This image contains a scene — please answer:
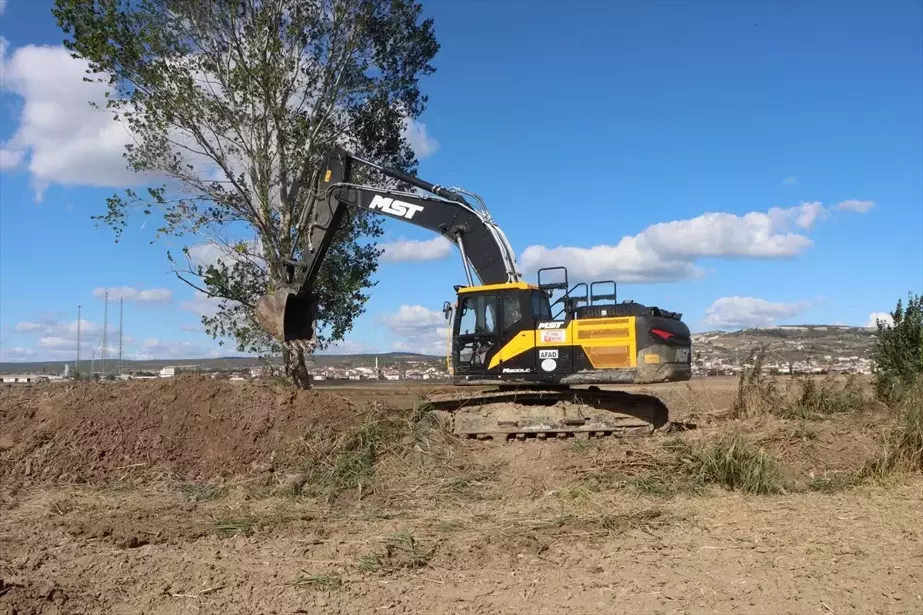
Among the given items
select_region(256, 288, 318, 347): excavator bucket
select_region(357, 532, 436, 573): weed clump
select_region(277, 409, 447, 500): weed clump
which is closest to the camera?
select_region(357, 532, 436, 573): weed clump

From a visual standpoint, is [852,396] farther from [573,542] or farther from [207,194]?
[207,194]

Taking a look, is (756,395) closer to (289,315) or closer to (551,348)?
(551,348)

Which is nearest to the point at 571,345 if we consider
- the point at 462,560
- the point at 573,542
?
the point at 573,542

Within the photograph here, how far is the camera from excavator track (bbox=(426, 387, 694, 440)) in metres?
12.1

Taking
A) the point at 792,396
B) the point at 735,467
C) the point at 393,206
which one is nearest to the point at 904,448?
the point at 735,467

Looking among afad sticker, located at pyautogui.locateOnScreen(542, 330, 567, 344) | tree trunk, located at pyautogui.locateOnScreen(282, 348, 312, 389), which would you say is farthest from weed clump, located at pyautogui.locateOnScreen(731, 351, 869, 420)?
tree trunk, located at pyautogui.locateOnScreen(282, 348, 312, 389)

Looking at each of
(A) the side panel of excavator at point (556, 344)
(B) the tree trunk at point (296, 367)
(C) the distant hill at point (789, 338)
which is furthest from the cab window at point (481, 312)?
(C) the distant hill at point (789, 338)

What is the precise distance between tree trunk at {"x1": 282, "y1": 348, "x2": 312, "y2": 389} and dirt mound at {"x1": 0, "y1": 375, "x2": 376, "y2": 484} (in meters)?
3.96

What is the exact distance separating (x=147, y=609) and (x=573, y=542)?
12.3 feet

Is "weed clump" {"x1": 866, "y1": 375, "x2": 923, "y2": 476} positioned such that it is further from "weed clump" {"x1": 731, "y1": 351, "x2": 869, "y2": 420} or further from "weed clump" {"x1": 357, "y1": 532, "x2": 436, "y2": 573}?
"weed clump" {"x1": 357, "y1": 532, "x2": 436, "y2": 573}

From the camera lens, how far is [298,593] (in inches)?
244

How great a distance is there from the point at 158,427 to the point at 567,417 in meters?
5.94

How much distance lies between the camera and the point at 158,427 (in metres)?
11.6

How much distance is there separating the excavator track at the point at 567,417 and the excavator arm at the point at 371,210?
6.61 feet
